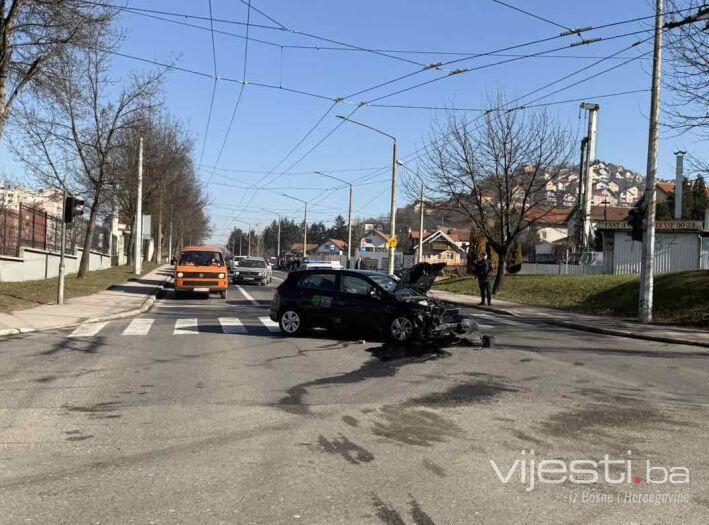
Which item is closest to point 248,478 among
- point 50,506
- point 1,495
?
point 50,506

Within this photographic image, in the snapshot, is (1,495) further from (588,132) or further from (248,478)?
(588,132)

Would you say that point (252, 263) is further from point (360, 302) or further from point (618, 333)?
point (360, 302)

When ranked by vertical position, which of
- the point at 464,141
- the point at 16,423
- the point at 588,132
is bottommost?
the point at 16,423

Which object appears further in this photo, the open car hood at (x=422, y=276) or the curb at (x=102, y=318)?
the open car hood at (x=422, y=276)

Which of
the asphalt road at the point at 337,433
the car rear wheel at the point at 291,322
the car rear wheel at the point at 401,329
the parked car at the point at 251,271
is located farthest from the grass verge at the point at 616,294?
the parked car at the point at 251,271

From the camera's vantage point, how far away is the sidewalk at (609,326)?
48.7ft

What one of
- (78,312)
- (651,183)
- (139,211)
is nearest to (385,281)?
(78,312)

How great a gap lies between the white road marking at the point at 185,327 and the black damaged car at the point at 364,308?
6.58 feet

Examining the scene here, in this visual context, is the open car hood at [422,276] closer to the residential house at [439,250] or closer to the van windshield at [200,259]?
the van windshield at [200,259]

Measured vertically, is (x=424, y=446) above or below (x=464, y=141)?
below

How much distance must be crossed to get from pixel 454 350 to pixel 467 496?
740 centimetres

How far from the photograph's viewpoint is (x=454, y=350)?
11852 mm

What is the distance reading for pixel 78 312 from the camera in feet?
55.6

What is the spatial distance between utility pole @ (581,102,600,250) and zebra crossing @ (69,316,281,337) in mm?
30130
